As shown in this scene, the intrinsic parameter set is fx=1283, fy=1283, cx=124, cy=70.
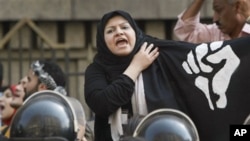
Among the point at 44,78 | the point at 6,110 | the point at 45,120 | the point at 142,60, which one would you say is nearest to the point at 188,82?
the point at 142,60

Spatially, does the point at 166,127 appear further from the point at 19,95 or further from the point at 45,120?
the point at 19,95

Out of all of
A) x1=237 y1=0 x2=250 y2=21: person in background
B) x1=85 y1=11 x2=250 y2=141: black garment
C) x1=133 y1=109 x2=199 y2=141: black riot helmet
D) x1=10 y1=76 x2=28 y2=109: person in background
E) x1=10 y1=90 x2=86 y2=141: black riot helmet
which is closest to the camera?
x1=133 y1=109 x2=199 y2=141: black riot helmet

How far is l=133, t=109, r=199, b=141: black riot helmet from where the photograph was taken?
5.89 meters

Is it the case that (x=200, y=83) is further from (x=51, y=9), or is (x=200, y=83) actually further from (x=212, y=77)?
(x=51, y=9)

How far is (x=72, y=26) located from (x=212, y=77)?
6052mm

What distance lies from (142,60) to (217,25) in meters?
1.01

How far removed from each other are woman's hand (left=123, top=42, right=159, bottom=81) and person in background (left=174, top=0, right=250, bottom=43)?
2.41 feet

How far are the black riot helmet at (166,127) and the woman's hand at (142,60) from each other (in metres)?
0.39

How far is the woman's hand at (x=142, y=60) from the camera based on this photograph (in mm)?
6312

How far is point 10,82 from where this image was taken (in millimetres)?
12062

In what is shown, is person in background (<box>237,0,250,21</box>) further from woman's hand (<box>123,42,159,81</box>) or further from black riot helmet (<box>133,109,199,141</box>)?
black riot helmet (<box>133,109,199,141</box>)

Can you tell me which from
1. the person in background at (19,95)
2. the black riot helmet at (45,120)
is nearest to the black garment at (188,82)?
the black riot helmet at (45,120)

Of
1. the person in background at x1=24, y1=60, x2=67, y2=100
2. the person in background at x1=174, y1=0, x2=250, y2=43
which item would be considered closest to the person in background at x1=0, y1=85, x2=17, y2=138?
the person in background at x1=24, y1=60, x2=67, y2=100

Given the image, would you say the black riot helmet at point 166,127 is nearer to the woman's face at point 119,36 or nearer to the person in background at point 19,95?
the woman's face at point 119,36
